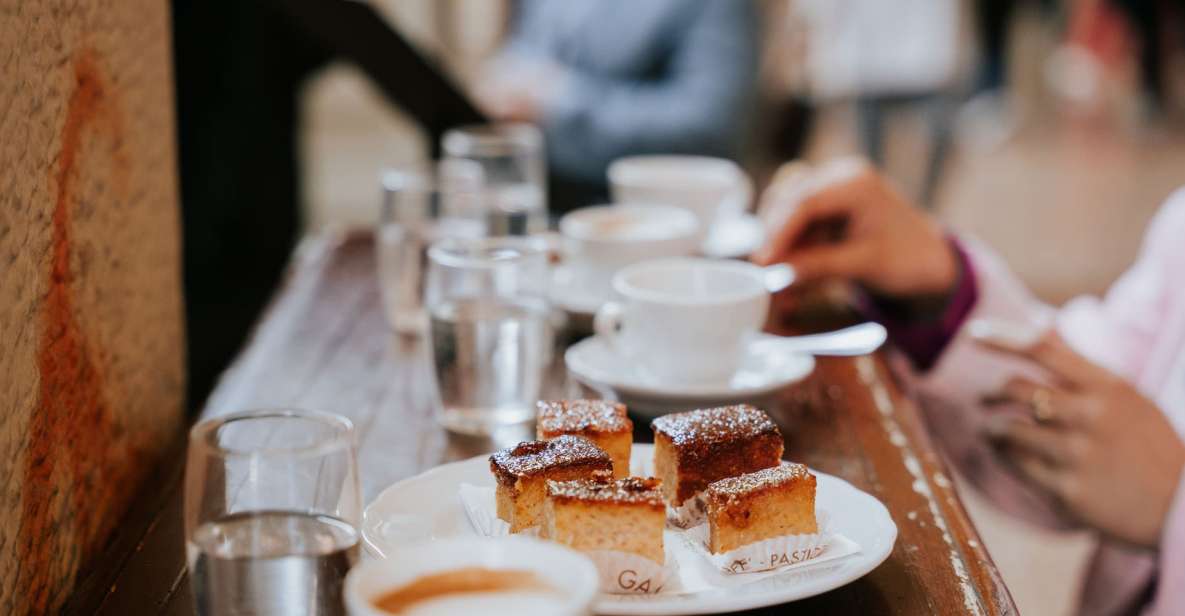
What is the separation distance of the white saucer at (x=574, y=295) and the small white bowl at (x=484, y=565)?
0.76m

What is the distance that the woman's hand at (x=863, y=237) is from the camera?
148 cm

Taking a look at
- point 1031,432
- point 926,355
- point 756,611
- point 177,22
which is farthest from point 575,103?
point 756,611

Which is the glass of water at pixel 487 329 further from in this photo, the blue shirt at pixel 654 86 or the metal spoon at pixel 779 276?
the blue shirt at pixel 654 86

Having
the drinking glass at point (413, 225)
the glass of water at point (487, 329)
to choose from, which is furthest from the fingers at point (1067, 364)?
the drinking glass at point (413, 225)

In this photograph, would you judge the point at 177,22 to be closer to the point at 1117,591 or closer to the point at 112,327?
the point at 112,327

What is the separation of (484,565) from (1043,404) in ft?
2.84

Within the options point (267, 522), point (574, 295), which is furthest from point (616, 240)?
point (267, 522)

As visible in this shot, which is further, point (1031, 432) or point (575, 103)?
point (575, 103)

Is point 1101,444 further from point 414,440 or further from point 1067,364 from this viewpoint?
point 414,440

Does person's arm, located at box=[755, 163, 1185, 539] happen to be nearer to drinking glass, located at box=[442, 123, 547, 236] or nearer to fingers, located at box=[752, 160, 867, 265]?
fingers, located at box=[752, 160, 867, 265]

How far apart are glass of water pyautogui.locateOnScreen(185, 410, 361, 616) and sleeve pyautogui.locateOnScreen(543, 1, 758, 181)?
8.06 feet

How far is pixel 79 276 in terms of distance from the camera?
80cm

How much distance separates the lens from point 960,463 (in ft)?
4.93

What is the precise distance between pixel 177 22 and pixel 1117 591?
188 cm
